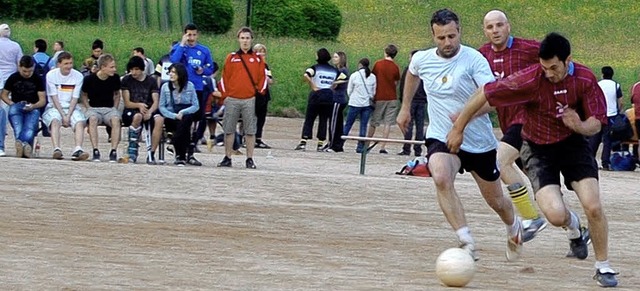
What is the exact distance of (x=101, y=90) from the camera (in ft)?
67.6

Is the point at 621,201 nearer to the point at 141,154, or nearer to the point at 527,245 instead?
the point at 527,245

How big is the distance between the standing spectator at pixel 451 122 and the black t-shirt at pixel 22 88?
11.1 m

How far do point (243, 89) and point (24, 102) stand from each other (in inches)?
137

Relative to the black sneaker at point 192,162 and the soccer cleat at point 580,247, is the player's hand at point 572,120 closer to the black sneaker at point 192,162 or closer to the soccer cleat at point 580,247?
the soccer cleat at point 580,247

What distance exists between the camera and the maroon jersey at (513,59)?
1187 cm

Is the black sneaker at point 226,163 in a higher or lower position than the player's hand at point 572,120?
lower

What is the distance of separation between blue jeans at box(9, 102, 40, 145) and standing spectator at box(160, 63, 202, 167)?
2.08 m

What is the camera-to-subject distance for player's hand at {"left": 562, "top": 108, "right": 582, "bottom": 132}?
31.6 ft

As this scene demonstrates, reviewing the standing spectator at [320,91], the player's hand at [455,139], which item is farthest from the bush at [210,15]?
the player's hand at [455,139]

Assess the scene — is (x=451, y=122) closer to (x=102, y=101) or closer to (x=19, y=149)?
(x=102, y=101)

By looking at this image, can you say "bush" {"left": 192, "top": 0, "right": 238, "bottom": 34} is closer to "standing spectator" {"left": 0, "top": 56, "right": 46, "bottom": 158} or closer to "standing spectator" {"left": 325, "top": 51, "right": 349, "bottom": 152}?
"standing spectator" {"left": 325, "top": 51, "right": 349, "bottom": 152}

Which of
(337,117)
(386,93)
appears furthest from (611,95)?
(337,117)

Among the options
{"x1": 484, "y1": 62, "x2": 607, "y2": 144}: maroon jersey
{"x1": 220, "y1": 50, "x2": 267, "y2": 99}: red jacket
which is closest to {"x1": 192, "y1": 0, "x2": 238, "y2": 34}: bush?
{"x1": 220, "y1": 50, "x2": 267, "y2": 99}: red jacket

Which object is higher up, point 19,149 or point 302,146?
point 19,149
